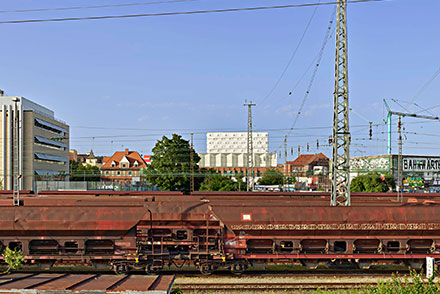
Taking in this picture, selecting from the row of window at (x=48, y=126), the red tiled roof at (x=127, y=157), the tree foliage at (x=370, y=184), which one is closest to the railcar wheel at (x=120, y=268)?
the tree foliage at (x=370, y=184)

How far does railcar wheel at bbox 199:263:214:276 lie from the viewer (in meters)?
17.4

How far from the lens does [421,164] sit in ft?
321

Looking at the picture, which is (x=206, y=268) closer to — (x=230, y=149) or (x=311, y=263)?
Answer: (x=311, y=263)

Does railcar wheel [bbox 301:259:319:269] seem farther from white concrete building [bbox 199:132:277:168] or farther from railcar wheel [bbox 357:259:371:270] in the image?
white concrete building [bbox 199:132:277:168]

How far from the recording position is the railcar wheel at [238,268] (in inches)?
688

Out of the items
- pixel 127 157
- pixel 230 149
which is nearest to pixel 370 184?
pixel 230 149

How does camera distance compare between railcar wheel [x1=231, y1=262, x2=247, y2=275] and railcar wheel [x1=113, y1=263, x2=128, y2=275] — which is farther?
railcar wheel [x1=231, y1=262, x2=247, y2=275]

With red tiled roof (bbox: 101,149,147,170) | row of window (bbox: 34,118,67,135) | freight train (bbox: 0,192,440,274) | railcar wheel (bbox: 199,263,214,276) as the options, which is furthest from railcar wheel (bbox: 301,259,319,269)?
red tiled roof (bbox: 101,149,147,170)

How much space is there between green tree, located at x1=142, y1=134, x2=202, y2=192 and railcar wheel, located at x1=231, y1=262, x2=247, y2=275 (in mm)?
40725

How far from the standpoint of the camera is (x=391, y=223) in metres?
17.5

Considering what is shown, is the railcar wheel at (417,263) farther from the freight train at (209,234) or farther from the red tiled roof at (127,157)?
the red tiled roof at (127,157)

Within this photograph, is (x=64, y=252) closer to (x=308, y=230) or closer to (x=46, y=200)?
(x=46, y=200)

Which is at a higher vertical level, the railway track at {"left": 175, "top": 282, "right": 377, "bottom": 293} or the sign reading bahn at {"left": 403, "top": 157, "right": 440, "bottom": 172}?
the sign reading bahn at {"left": 403, "top": 157, "right": 440, "bottom": 172}

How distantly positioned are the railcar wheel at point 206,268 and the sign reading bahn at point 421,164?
303 feet
